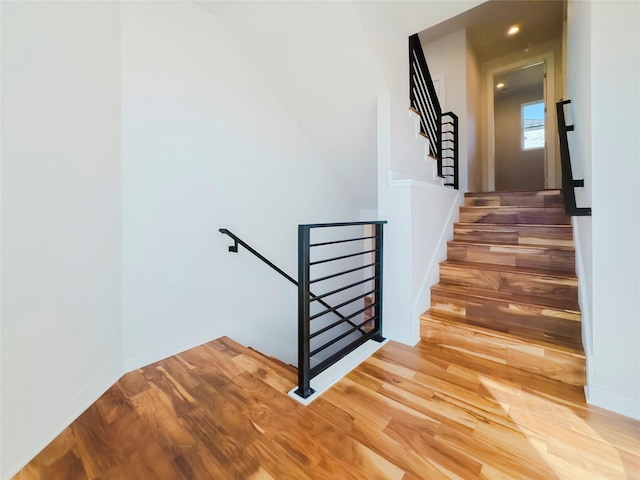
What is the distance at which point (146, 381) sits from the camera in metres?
1.66

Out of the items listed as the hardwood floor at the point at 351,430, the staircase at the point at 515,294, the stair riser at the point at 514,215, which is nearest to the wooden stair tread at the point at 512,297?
the staircase at the point at 515,294

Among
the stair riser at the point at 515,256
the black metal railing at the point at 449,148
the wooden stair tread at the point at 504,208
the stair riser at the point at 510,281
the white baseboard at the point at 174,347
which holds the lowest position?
the white baseboard at the point at 174,347

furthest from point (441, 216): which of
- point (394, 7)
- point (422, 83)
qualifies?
point (394, 7)

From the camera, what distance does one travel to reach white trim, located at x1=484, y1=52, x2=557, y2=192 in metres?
4.32

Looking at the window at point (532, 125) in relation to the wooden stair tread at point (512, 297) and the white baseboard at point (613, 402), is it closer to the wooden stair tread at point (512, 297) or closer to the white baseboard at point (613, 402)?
the wooden stair tread at point (512, 297)

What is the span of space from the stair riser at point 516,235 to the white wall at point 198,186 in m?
1.76

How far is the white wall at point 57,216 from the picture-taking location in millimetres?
1119

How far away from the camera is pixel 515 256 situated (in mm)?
2336

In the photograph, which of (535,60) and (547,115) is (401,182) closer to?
(547,115)

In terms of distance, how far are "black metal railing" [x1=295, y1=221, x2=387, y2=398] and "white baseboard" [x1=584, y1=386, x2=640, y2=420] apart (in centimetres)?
115

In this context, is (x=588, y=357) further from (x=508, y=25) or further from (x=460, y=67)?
(x=508, y=25)

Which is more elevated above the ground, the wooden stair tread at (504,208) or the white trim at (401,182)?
the white trim at (401,182)

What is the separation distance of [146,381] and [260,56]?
2499mm

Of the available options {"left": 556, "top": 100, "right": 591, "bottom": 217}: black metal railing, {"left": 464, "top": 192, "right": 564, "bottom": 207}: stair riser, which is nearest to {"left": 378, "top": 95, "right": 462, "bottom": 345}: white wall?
{"left": 556, "top": 100, "right": 591, "bottom": 217}: black metal railing
